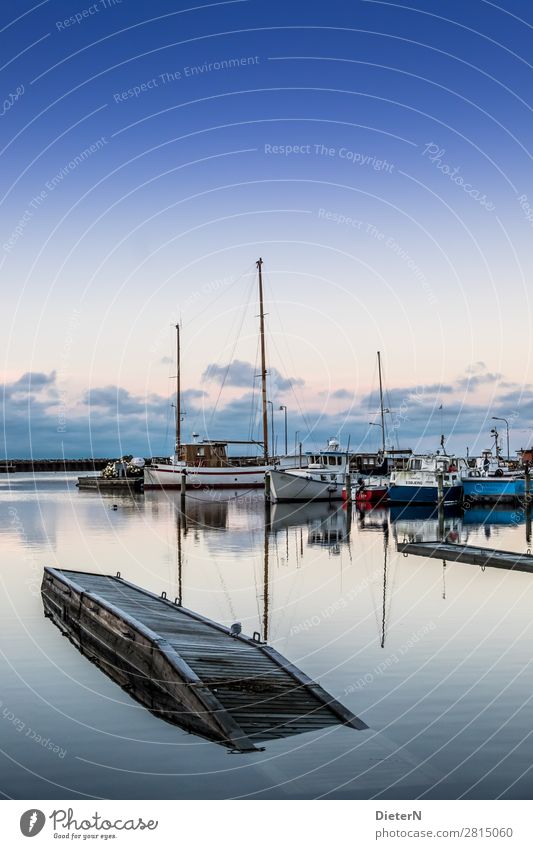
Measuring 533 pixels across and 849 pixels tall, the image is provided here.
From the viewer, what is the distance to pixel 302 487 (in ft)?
246

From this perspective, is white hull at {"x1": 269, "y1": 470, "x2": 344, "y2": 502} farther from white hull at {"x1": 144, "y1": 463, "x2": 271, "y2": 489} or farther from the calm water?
the calm water

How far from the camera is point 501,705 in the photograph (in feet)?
49.6

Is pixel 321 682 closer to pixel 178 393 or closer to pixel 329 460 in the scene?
pixel 329 460

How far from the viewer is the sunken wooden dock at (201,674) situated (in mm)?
12727

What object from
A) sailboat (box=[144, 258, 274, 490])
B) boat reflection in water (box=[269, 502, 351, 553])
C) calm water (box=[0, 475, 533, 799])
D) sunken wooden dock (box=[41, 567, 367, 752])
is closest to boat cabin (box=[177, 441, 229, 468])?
sailboat (box=[144, 258, 274, 490])

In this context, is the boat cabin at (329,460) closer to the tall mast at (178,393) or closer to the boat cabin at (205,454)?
the boat cabin at (205,454)

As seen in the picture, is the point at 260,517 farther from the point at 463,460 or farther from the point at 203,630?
the point at 203,630

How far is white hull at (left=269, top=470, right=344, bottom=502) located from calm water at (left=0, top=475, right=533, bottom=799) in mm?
32764

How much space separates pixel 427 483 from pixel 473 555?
35755mm

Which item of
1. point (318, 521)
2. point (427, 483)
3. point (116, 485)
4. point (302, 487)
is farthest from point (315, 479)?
point (116, 485)

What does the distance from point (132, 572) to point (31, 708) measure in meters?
19.4

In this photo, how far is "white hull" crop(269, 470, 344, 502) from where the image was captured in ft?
244
